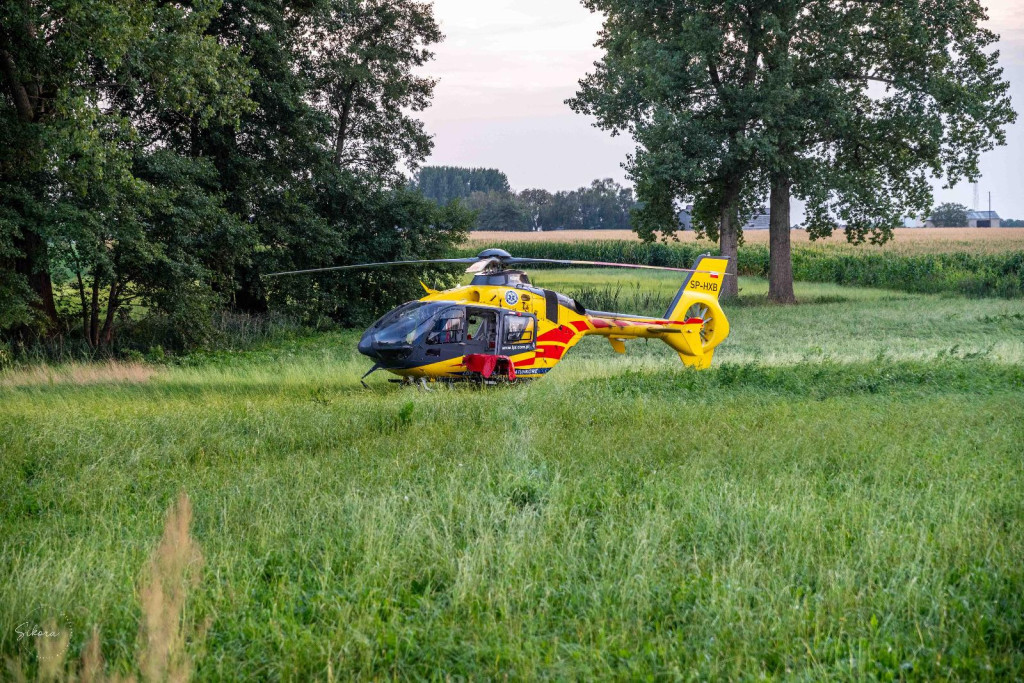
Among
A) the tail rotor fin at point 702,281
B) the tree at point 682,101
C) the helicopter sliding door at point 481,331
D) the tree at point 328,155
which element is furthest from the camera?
the tree at point 682,101

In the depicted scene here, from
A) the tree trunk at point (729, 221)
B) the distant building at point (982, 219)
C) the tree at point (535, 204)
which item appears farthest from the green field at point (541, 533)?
the distant building at point (982, 219)

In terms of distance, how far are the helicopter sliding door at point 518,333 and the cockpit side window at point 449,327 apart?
756 mm

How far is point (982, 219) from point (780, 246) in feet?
318

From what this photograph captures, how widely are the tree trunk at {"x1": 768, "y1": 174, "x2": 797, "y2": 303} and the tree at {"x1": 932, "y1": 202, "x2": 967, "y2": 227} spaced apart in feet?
320

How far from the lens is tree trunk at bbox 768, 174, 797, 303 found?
36.6 metres

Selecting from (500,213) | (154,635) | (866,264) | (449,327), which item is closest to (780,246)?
(866,264)

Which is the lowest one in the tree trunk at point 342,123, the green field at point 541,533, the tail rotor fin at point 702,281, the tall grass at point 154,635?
the green field at point 541,533

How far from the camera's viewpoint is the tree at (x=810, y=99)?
32469 millimetres

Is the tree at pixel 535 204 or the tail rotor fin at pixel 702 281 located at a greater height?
the tree at pixel 535 204

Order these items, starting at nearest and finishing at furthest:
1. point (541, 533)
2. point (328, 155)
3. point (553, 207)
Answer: point (541, 533)
point (328, 155)
point (553, 207)

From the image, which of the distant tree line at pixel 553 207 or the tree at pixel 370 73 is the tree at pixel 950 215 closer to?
the distant tree line at pixel 553 207

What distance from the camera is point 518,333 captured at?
587 inches

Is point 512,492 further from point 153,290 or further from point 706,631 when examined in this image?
point 153,290

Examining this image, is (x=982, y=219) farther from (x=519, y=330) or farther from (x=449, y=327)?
(x=449, y=327)
